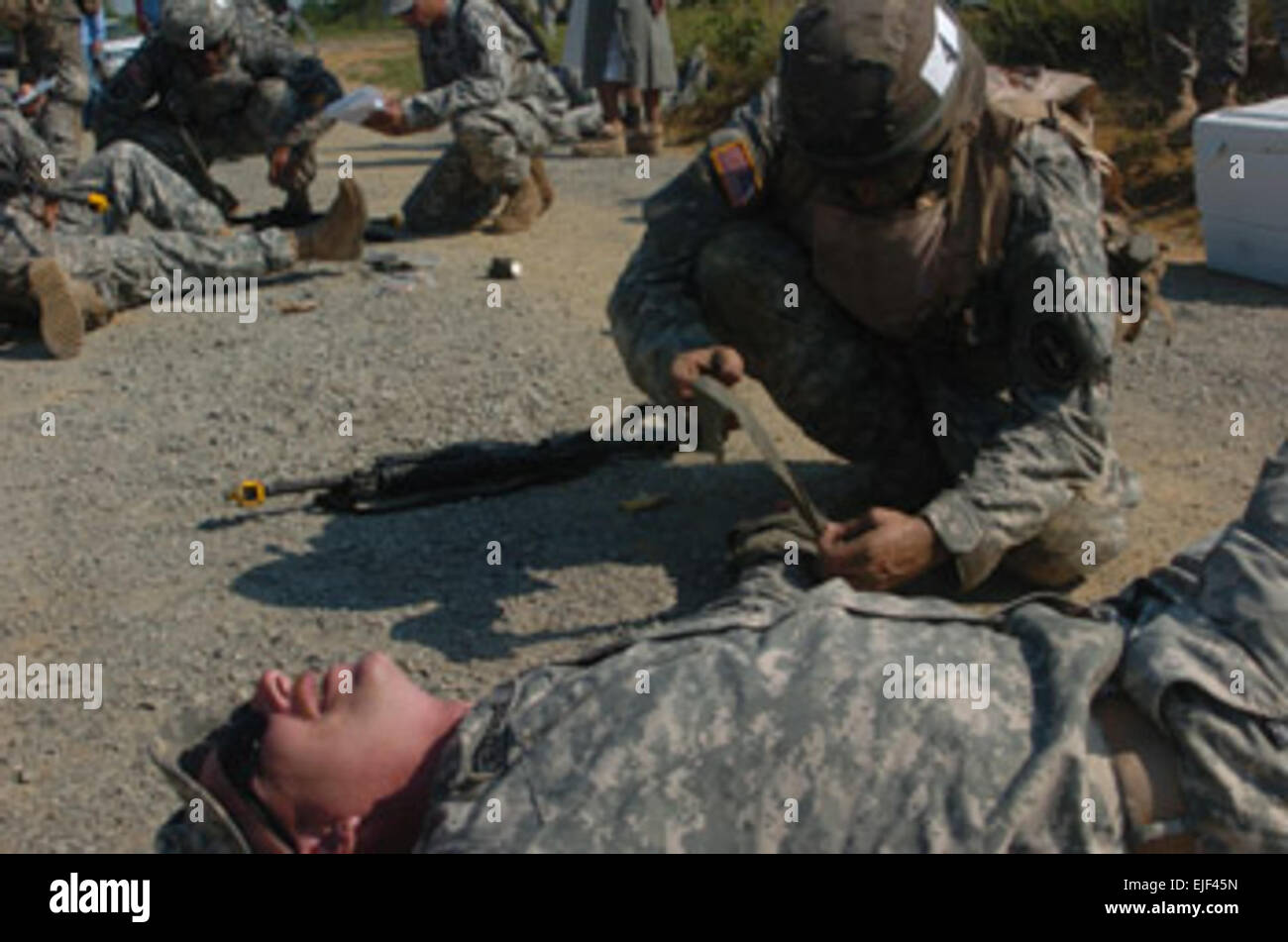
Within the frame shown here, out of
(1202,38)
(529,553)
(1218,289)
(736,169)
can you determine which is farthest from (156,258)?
(1202,38)

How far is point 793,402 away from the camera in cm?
387

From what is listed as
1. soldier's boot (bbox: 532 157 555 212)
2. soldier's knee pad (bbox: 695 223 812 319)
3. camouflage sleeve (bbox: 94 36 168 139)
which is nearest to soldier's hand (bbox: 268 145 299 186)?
camouflage sleeve (bbox: 94 36 168 139)

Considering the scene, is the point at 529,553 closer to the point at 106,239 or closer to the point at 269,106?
the point at 106,239

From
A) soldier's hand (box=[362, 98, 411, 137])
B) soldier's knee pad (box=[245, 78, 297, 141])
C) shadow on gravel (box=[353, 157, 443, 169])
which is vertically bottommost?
shadow on gravel (box=[353, 157, 443, 169])

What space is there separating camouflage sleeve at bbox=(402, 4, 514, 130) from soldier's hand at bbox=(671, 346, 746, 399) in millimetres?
4227

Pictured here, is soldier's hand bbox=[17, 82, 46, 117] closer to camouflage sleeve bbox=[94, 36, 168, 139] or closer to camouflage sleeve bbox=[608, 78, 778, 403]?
camouflage sleeve bbox=[94, 36, 168, 139]

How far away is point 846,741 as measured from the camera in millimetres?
2004

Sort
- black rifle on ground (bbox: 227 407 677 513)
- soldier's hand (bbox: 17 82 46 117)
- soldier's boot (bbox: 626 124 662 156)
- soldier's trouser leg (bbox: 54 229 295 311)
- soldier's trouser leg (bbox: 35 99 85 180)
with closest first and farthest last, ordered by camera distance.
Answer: black rifle on ground (bbox: 227 407 677 513)
soldier's trouser leg (bbox: 54 229 295 311)
soldier's hand (bbox: 17 82 46 117)
soldier's trouser leg (bbox: 35 99 85 180)
soldier's boot (bbox: 626 124 662 156)

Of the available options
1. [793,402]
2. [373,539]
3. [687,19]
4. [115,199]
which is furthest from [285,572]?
[687,19]

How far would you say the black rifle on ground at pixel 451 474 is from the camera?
13.9 feet

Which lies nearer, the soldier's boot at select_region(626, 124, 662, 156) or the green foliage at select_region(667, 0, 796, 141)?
the soldier's boot at select_region(626, 124, 662, 156)

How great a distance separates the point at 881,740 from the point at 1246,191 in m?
4.45

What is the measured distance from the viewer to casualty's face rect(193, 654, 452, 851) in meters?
2.24
